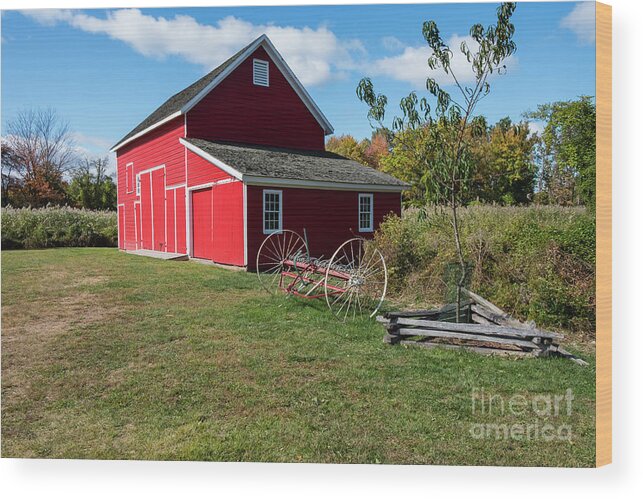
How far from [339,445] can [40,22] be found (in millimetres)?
4512

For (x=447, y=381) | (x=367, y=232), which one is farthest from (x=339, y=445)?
(x=367, y=232)

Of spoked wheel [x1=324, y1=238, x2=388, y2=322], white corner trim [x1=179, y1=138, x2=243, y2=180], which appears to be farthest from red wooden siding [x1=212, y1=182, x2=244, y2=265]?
spoked wheel [x1=324, y1=238, x2=388, y2=322]

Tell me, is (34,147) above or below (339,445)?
above

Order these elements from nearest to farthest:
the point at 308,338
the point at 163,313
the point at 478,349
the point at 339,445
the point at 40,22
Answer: the point at 339,445, the point at 40,22, the point at 478,349, the point at 308,338, the point at 163,313

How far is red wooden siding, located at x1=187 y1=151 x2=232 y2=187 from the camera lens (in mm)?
11344

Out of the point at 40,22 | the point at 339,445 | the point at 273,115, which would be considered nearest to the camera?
the point at 339,445

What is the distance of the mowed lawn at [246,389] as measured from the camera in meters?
3.81

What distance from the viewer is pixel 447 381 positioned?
464 centimetres

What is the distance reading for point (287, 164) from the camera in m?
11.1

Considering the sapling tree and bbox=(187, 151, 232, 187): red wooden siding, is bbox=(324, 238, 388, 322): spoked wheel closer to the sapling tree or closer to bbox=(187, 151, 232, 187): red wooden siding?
the sapling tree

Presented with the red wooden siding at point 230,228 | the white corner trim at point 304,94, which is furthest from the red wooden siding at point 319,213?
the white corner trim at point 304,94

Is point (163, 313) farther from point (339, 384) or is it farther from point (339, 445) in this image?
point (339, 445)

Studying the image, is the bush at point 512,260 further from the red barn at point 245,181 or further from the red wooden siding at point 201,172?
the red wooden siding at point 201,172

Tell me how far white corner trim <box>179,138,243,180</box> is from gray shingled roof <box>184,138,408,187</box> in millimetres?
74
